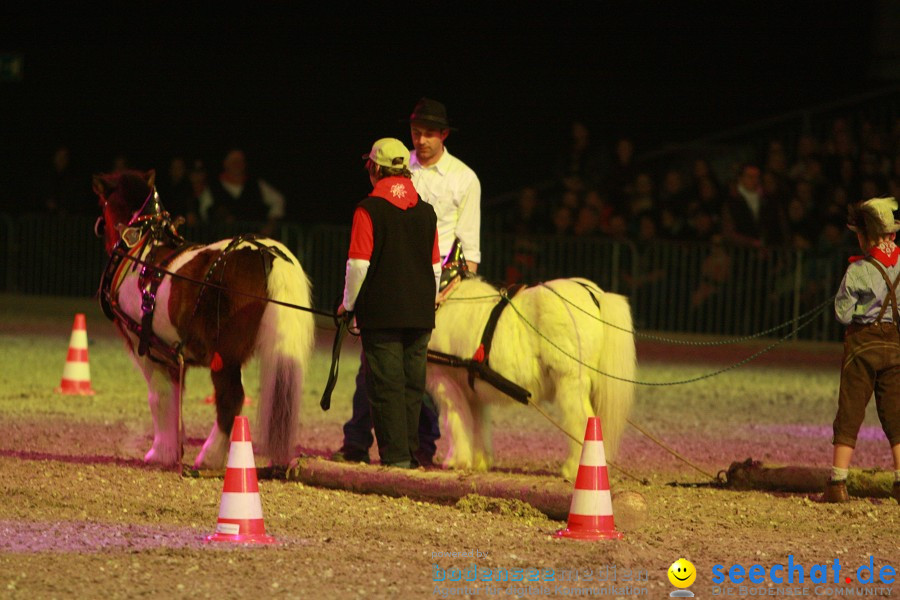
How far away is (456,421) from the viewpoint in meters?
9.06

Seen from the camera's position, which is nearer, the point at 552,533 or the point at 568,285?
the point at 552,533

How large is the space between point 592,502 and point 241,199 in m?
Answer: 13.7

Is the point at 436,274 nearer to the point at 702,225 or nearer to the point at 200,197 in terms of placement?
the point at 702,225

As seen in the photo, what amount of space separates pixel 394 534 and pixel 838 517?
8.40 feet

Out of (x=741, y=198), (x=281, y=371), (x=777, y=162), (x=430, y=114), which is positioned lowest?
(x=281, y=371)

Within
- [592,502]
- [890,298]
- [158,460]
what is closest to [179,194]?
[158,460]

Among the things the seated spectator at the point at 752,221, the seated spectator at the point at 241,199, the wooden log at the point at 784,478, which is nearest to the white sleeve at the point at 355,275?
the wooden log at the point at 784,478

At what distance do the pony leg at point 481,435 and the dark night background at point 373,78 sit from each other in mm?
13556

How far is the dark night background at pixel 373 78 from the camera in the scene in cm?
2280

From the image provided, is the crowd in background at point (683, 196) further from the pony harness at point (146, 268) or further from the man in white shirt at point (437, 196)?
the pony harness at point (146, 268)

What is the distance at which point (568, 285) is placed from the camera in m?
8.86

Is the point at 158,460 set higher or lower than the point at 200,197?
lower

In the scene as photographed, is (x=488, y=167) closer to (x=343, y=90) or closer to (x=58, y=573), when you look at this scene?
(x=343, y=90)

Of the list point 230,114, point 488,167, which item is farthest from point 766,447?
point 230,114
